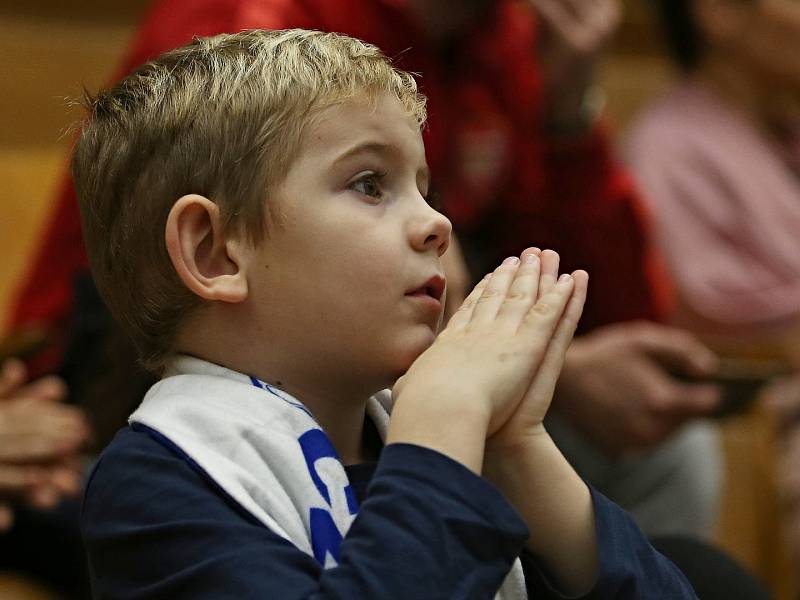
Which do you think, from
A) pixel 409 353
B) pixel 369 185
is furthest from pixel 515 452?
pixel 369 185

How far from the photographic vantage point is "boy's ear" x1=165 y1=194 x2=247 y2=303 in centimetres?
78

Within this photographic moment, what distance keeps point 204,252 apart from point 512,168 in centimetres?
97

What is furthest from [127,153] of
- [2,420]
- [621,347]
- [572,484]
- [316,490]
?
[621,347]

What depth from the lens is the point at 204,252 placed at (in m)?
0.80

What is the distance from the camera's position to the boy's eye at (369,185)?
0.79 metres

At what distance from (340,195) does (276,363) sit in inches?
4.5

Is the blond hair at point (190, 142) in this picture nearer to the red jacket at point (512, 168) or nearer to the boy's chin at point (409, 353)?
the boy's chin at point (409, 353)

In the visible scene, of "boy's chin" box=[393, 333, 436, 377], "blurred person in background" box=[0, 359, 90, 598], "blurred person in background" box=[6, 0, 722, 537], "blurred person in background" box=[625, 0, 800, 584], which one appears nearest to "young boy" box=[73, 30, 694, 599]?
"boy's chin" box=[393, 333, 436, 377]

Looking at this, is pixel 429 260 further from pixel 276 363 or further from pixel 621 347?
pixel 621 347

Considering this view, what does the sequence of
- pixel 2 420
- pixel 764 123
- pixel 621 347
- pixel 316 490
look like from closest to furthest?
pixel 316 490
pixel 2 420
pixel 621 347
pixel 764 123

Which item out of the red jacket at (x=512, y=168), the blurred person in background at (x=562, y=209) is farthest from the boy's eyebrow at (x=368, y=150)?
the red jacket at (x=512, y=168)

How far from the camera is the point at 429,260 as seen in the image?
0.79 metres

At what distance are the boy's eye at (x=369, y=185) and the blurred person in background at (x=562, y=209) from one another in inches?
22.6

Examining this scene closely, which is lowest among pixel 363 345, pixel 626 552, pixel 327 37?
pixel 626 552
